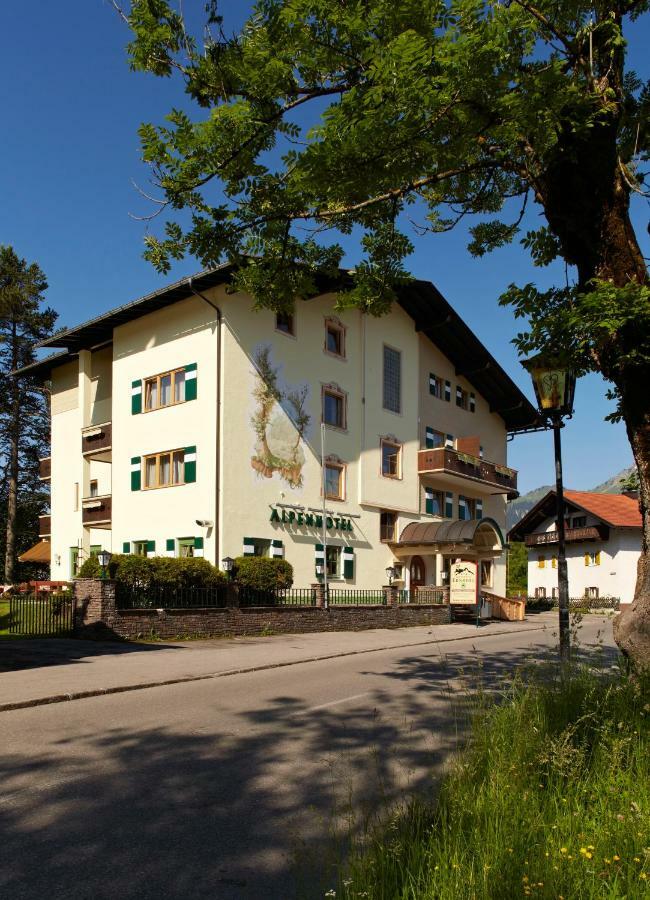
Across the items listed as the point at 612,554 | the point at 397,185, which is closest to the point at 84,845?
the point at 397,185

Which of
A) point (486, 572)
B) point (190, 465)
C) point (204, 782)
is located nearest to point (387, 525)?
point (486, 572)

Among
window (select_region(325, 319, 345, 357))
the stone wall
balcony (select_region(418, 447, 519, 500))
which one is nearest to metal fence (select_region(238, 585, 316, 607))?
the stone wall

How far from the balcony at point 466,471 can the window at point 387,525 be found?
2968mm

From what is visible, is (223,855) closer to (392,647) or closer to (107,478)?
(392,647)

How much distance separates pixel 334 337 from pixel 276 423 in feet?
18.3

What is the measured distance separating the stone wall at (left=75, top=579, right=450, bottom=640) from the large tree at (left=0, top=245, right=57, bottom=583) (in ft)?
99.0

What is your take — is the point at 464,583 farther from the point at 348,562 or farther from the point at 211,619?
the point at 211,619

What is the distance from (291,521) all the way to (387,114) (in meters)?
21.6

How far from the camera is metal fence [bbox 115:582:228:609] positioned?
19.3 metres

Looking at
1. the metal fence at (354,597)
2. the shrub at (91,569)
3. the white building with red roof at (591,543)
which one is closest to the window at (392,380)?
the metal fence at (354,597)

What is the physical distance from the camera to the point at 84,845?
15.4 ft

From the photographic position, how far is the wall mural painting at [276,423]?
27234 millimetres

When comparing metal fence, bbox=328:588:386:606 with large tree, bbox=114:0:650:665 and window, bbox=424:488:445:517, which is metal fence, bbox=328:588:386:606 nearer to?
window, bbox=424:488:445:517

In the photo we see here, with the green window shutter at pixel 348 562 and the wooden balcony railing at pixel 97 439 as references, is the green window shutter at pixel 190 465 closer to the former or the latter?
the wooden balcony railing at pixel 97 439
